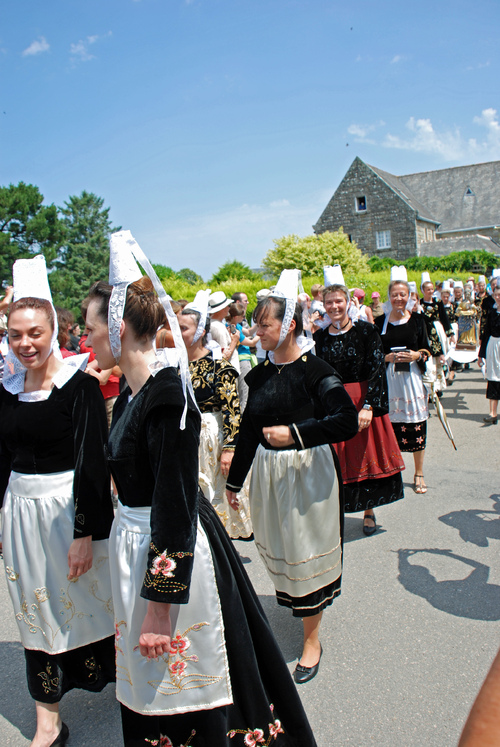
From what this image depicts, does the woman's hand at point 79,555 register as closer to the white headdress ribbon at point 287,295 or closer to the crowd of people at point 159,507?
the crowd of people at point 159,507

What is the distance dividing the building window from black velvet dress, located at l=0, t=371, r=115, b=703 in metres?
46.9

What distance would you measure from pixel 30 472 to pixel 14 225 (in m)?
31.1

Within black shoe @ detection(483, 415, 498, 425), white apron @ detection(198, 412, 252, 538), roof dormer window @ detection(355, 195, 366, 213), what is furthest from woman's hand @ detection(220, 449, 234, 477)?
roof dormer window @ detection(355, 195, 366, 213)

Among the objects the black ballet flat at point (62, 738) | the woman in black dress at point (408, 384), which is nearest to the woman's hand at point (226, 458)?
the black ballet flat at point (62, 738)

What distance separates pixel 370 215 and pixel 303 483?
47.5 m

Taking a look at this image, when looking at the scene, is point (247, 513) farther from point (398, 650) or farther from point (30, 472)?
point (30, 472)

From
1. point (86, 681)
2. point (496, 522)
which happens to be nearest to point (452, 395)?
point (496, 522)

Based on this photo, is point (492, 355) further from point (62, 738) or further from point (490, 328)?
point (62, 738)

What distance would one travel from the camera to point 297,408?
2977 millimetres

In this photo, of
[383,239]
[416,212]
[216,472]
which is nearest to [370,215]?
[383,239]

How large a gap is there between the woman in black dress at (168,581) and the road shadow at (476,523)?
3.02 metres

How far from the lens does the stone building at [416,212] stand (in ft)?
151

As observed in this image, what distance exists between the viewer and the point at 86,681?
2.69 metres

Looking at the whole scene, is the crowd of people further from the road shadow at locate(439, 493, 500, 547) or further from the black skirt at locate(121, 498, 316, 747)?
the road shadow at locate(439, 493, 500, 547)
